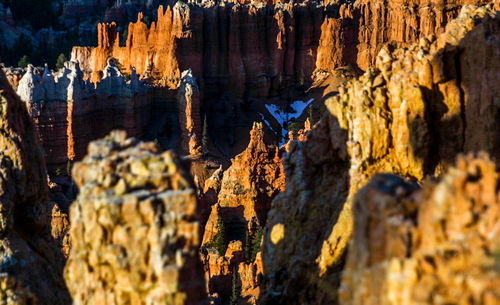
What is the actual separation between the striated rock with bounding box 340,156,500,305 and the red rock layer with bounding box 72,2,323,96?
6987cm

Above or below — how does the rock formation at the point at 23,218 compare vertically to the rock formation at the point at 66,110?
below

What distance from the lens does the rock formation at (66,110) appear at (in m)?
60.0

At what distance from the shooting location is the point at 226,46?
3346 inches

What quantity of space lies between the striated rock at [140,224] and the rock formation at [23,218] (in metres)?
5.74

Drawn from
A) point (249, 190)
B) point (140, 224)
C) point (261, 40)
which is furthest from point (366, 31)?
point (140, 224)

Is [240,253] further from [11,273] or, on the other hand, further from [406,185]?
[406,185]

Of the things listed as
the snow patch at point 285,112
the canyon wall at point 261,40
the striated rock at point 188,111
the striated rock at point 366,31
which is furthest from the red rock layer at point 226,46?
the striated rock at point 188,111

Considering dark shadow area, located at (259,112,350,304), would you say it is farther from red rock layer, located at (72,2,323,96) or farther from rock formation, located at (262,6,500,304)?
red rock layer, located at (72,2,323,96)

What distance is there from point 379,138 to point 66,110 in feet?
158

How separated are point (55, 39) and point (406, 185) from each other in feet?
373

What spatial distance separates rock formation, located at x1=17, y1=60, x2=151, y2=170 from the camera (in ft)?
197

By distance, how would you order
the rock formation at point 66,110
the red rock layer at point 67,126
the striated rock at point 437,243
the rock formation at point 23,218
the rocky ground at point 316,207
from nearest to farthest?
1. the striated rock at point 437,243
2. the rocky ground at point 316,207
3. the rock formation at point 23,218
4. the rock formation at point 66,110
5. the red rock layer at point 67,126

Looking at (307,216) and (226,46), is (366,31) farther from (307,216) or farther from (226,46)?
(307,216)

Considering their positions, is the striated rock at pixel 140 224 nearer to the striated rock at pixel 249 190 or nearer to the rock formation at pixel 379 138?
the rock formation at pixel 379 138
